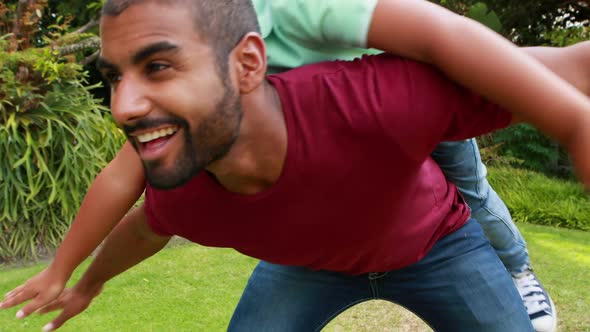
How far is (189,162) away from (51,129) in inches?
171

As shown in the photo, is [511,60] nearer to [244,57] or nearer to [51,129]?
[244,57]

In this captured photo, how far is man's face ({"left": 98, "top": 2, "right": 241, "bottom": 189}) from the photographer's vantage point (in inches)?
54.8

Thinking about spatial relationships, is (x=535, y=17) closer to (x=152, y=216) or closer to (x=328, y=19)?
(x=152, y=216)

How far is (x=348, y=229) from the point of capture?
1744mm

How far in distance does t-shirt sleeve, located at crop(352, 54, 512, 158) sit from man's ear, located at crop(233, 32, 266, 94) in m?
0.23

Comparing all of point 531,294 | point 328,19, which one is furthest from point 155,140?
point 531,294

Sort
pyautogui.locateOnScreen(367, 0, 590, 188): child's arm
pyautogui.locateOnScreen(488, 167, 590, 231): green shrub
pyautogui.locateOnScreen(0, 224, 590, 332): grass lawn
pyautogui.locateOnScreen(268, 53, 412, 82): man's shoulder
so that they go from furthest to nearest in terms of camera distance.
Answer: pyautogui.locateOnScreen(488, 167, 590, 231): green shrub
pyautogui.locateOnScreen(0, 224, 590, 332): grass lawn
pyautogui.locateOnScreen(268, 53, 412, 82): man's shoulder
pyautogui.locateOnScreen(367, 0, 590, 188): child's arm

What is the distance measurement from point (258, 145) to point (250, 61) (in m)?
0.19

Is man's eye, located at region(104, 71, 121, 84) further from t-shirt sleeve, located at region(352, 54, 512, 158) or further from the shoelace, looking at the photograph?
the shoelace

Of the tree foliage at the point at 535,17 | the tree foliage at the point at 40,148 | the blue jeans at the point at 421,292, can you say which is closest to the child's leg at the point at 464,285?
the blue jeans at the point at 421,292

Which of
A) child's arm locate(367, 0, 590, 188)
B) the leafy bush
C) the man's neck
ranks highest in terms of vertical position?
child's arm locate(367, 0, 590, 188)

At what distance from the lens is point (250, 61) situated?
150 centimetres

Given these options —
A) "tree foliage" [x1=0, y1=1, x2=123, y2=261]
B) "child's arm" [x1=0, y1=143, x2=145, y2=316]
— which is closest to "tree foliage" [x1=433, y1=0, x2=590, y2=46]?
"tree foliage" [x1=0, y1=1, x2=123, y2=261]

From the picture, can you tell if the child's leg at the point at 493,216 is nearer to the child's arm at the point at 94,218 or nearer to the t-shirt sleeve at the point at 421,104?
the t-shirt sleeve at the point at 421,104
